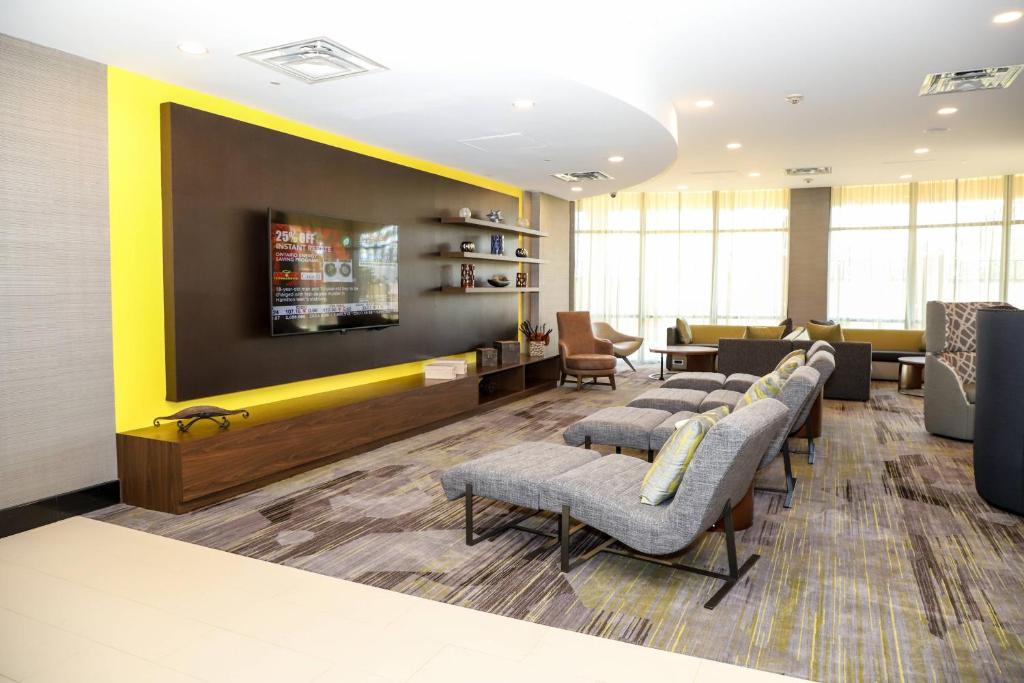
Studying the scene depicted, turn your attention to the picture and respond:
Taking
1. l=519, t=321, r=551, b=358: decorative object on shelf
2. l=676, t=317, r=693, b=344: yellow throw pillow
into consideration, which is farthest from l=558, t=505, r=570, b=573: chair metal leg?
l=676, t=317, r=693, b=344: yellow throw pillow

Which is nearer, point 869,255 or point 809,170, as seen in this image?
point 809,170

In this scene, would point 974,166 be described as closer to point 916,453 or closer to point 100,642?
point 916,453

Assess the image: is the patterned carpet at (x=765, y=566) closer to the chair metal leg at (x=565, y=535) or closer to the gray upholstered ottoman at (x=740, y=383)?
the chair metal leg at (x=565, y=535)

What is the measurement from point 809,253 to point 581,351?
4.47 metres

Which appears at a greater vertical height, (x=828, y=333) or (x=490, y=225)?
(x=490, y=225)

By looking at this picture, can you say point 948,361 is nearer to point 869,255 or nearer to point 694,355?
point 694,355

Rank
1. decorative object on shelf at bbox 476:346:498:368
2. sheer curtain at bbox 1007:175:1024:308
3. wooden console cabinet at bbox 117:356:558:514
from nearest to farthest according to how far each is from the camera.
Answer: wooden console cabinet at bbox 117:356:558:514, decorative object on shelf at bbox 476:346:498:368, sheer curtain at bbox 1007:175:1024:308

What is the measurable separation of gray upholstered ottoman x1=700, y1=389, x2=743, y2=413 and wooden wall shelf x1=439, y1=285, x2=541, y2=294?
2922mm

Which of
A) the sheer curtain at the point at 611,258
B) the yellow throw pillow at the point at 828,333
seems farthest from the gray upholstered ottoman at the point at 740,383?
the sheer curtain at the point at 611,258

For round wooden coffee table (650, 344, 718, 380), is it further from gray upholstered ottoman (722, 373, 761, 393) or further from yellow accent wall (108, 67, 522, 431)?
yellow accent wall (108, 67, 522, 431)

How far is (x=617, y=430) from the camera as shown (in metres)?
4.51

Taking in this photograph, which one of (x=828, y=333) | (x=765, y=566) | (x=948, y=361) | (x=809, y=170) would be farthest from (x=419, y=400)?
(x=809, y=170)

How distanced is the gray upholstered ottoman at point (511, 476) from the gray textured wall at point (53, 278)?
2.21 metres

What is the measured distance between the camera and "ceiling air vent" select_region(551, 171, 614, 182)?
766cm
